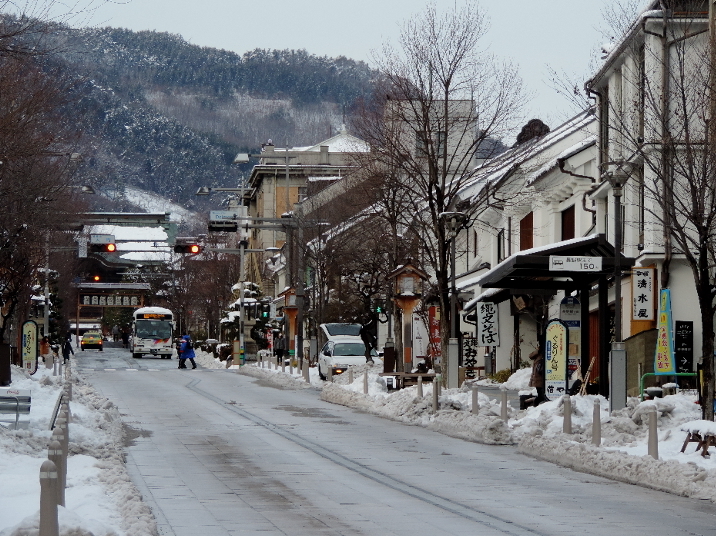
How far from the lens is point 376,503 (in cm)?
1367

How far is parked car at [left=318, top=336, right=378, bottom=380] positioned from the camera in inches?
1827

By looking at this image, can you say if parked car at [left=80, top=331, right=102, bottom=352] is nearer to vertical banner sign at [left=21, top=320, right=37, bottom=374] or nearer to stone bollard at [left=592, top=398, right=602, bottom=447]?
vertical banner sign at [left=21, top=320, right=37, bottom=374]

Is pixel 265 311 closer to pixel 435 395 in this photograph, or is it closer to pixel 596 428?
pixel 435 395

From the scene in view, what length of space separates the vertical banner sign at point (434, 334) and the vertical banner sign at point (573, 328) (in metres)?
21.8

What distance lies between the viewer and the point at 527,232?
46500 millimetres

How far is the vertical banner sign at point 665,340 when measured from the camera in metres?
29.6

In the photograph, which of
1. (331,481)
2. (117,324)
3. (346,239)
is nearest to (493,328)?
(346,239)

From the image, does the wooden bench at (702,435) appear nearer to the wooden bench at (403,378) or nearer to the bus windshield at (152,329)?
the wooden bench at (403,378)

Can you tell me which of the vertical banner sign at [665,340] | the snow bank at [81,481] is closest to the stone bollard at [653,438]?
the snow bank at [81,481]

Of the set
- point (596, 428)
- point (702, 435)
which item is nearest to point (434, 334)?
point (596, 428)

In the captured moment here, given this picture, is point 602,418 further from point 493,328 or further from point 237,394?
point 493,328

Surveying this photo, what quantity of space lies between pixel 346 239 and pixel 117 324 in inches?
3510

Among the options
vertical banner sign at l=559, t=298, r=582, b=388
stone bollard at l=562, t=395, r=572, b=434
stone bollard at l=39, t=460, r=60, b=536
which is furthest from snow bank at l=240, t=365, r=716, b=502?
stone bollard at l=39, t=460, r=60, b=536

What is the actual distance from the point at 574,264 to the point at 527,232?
2286 cm
